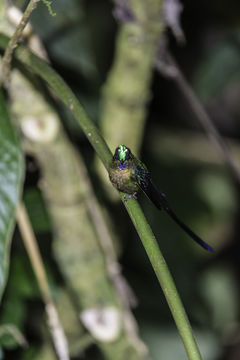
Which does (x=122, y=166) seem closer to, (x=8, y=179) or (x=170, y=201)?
(x=8, y=179)

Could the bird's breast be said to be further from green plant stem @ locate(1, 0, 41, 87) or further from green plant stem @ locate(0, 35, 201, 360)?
green plant stem @ locate(1, 0, 41, 87)

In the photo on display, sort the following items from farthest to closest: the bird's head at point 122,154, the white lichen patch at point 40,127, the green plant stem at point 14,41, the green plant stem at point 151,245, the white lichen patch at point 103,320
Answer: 1. the white lichen patch at point 103,320
2. the white lichen patch at point 40,127
3. the bird's head at point 122,154
4. the green plant stem at point 14,41
5. the green plant stem at point 151,245

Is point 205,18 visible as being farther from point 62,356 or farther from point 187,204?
point 62,356

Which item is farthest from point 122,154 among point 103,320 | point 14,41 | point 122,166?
point 103,320

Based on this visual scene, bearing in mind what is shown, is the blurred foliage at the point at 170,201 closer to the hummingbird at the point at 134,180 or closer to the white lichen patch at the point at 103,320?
the white lichen patch at the point at 103,320

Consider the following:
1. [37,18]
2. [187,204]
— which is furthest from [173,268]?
[37,18]

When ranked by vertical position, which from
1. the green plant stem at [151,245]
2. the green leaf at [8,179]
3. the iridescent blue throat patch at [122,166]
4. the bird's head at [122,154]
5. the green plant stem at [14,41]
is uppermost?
the green plant stem at [14,41]

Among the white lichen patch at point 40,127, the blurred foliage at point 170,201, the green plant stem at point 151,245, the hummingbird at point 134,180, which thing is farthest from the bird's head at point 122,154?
the blurred foliage at point 170,201
